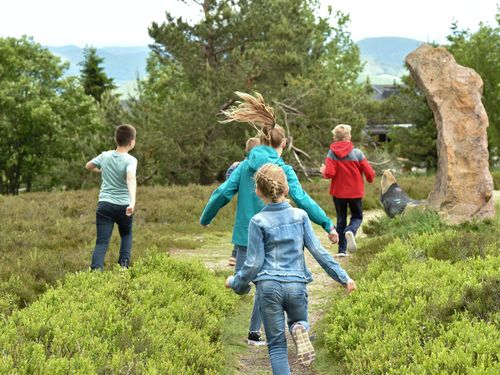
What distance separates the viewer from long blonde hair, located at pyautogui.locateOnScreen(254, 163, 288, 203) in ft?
14.9

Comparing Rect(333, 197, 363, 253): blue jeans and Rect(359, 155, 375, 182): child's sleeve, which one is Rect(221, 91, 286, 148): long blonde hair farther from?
Rect(333, 197, 363, 253): blue jeans

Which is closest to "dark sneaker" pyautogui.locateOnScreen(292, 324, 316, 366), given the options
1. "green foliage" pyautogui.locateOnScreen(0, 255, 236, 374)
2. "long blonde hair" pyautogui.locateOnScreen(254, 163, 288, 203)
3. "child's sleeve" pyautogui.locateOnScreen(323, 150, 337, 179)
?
"green foliage" pyautogui.locateOnScreen(0, 255, 236, 374)

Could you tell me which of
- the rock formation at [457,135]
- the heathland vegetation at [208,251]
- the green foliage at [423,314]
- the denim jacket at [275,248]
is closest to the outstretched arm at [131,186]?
the heathland vegetation at [208,251]

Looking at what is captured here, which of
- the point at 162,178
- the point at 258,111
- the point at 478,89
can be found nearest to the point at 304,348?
the point at 258,111

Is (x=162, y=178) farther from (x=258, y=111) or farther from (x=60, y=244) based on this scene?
(x=258, y=111)

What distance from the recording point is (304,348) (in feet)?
14.5

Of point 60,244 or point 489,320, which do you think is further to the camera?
point 60,244

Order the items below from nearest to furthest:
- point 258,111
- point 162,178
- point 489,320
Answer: point 489,320 → point 258,111 → point 162,178

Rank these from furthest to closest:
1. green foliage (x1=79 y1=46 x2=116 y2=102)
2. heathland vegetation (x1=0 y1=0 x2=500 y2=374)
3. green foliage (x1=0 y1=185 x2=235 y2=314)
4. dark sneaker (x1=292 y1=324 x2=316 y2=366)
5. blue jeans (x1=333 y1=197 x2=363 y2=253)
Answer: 1. green foliage (x1=79 y1=46 x2=116 y2=102)
2. blue jeans (x1=333 y1=197 x2=363 y2=253)
3. green foliage (x1=0 y1=185 x2=235 y2=314)
4. heathland vegetation (x1=0 y1=0 x2=500 y2=374)
5. dark sneaker (x1=292 y1=324 x2=316 y2=366)

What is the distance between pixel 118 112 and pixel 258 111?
2251 cm

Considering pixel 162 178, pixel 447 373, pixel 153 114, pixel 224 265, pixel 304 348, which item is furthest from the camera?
pixel 162 178

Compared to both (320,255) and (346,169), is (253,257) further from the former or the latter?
(346,169)

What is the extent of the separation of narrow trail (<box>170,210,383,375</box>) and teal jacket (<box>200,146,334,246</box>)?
1.02m

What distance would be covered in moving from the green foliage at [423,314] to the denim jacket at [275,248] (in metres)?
0.89
